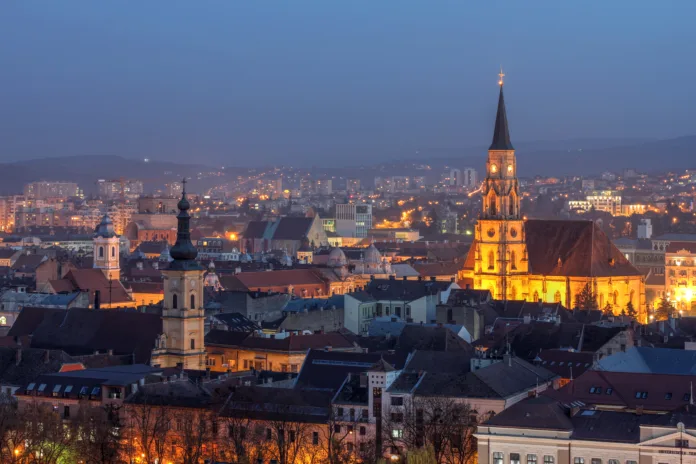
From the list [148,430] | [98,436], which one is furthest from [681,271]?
[98,436]

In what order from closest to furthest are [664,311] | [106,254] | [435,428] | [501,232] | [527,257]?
[435,428]
[664,311]
[501,232]
[527,257]
[106,254]

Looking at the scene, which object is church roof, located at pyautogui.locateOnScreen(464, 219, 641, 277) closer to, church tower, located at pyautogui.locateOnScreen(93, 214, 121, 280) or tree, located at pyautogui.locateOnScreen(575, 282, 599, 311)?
tree, located at pyautogui.locateOnScreen(575, 282, 599, 311)

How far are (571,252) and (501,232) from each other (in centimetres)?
518

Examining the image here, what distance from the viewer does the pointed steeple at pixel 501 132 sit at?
415 feet

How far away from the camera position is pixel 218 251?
19962cm

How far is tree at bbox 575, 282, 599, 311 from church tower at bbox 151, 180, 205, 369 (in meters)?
38.7

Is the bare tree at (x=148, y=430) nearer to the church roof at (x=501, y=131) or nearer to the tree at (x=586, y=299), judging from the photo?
the tree at (x=586, y=299)

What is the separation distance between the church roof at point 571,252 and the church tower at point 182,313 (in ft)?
151

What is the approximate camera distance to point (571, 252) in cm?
12656

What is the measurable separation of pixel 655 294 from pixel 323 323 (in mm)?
57912

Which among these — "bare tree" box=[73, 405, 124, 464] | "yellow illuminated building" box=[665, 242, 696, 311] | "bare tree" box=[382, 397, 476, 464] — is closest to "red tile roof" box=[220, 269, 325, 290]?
"yellow illuminated building" box=[665, 242, 696, 311]

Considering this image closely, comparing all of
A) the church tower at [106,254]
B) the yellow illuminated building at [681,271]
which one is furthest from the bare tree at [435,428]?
the yellow illuminated building at [681,271]

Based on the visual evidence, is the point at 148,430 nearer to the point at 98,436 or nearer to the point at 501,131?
the point at 98,436

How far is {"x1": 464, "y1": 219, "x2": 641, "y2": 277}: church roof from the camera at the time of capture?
125 metres
